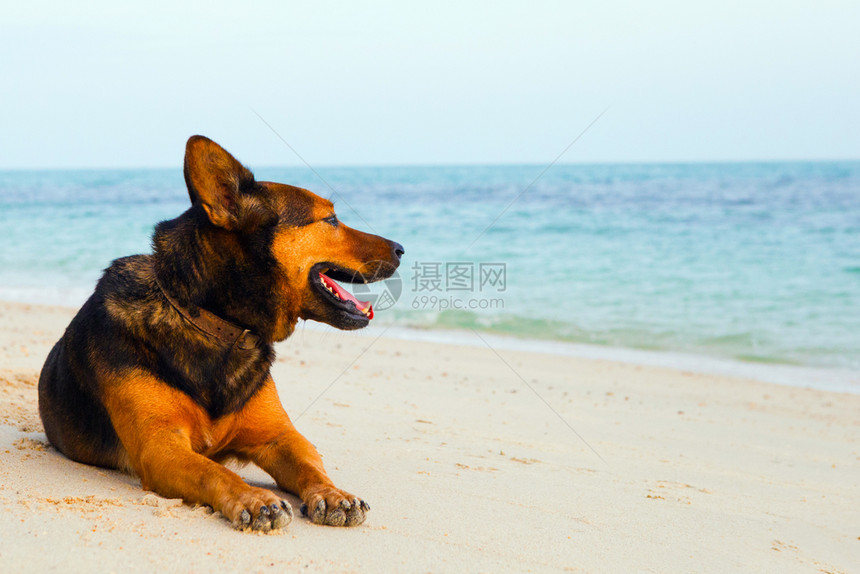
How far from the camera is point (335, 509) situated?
2.94 meters

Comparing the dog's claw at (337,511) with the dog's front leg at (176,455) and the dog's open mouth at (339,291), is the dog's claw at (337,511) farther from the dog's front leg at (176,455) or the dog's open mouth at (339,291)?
the dog's open mouth at (339,291)

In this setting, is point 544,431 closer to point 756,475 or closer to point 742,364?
point 756,475

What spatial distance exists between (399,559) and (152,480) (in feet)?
3.72

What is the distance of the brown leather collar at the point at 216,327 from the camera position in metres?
3.29

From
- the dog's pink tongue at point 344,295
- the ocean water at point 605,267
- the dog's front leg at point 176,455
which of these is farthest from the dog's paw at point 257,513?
the ocean water at point 605,267

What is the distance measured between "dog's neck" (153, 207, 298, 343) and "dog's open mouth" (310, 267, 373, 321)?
0.24 meters

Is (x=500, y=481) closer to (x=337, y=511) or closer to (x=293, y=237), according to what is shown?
(x=337, y=511)

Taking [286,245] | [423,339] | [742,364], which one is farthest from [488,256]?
[286,245]

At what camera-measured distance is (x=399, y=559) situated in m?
2.68

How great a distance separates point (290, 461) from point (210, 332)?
27.5 inches

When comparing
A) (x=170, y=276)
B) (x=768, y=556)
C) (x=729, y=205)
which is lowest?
(x=768, y=556)

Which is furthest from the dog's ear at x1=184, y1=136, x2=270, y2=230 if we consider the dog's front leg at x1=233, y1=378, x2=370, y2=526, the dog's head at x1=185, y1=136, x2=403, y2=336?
the dog's front leg at x1=233, y1=378, x2=370, y2=526

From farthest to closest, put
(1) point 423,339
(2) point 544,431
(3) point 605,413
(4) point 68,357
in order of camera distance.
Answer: (1) point 423,339 < (3) point 605,413 < (2) point 544,431 < (4) point 68,357

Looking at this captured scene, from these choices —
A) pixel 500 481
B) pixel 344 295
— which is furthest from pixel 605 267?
pixel 344 295
